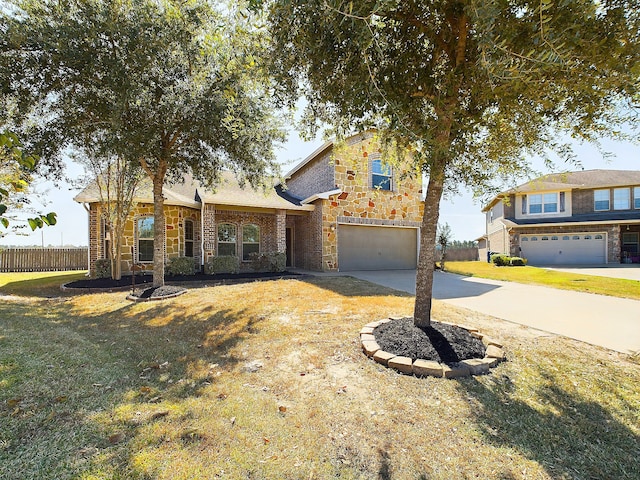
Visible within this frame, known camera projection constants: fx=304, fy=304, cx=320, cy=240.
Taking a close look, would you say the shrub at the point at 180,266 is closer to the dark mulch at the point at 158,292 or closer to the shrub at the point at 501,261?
the dark mulch at the point at 158,292

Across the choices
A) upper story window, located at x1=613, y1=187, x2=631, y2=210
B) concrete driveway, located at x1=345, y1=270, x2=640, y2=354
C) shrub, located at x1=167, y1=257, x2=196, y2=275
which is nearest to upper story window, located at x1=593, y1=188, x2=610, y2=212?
upper story window, located at x1=613, y1=187, x2=631, y2=210

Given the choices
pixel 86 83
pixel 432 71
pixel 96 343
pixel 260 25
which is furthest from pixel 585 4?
pixel 86 83

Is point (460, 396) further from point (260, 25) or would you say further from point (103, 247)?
point (103, 247)

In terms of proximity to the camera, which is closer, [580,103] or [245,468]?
[245,468]

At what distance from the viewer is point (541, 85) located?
3.26 metres

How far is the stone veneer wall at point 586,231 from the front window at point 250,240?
19.2 meters

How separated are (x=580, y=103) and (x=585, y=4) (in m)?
1.35

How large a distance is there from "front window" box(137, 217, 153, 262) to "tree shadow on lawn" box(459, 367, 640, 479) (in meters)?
12.5

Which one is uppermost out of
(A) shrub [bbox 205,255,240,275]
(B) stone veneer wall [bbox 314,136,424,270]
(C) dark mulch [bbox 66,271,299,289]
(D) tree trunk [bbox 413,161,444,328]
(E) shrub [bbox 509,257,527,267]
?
(B) stone veneer wall [bbox 314,136,424,270]

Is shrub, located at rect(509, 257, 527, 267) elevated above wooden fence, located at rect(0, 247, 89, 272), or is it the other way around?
wooden fence, located at rect(0, 247, 89, 272)

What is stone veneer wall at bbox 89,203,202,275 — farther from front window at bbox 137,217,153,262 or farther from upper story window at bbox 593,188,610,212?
upper story window at bbox 593,188,610,212

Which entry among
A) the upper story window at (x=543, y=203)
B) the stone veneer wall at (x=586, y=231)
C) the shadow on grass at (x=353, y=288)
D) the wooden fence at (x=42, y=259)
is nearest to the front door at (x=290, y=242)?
the shadow on grass at (x=353, y=288)

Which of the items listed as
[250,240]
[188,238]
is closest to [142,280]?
[188,238]

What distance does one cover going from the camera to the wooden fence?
15.5 meters
